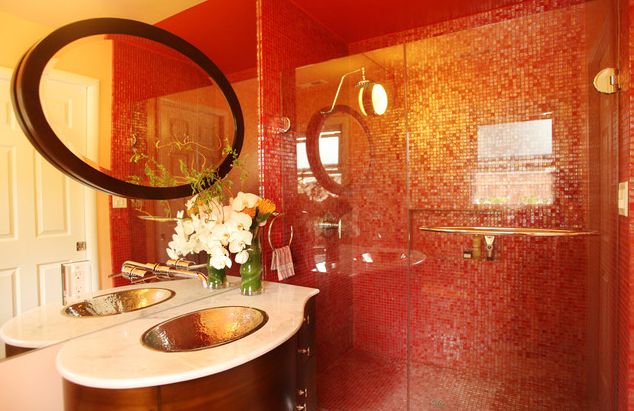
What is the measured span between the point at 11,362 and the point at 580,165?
2580 millimetres

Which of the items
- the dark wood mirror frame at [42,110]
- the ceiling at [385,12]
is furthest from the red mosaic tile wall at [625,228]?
the dark wood mirror frame at [42,110]

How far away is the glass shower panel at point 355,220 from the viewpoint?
220 centimetres

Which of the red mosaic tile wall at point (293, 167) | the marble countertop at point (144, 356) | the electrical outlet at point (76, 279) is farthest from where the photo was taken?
the red mosaic tile wall at point (293, 167)

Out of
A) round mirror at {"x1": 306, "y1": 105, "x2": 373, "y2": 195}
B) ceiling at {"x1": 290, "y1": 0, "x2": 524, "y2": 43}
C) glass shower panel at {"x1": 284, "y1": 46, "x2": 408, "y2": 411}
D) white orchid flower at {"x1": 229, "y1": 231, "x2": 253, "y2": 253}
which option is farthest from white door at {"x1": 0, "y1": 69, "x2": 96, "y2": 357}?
ceiling at {"x1": 290, "y1": 0, "x2": 524, "y2": 43}

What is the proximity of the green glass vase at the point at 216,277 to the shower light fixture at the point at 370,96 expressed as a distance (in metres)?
1.46

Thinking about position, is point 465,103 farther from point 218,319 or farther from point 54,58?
point 54,58

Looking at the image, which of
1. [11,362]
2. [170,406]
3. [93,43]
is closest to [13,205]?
[11,362]

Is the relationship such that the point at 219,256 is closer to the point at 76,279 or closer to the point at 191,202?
the point at 191,202

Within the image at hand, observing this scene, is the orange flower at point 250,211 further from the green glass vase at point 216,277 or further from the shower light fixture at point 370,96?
the shower light fixture at point 370,96

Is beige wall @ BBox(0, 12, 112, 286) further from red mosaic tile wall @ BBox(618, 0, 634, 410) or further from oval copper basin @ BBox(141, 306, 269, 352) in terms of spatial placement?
red mosaic tile wall @ BBox(618, 0, 634, 410)

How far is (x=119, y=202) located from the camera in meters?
1.26

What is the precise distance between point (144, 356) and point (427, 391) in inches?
68.8

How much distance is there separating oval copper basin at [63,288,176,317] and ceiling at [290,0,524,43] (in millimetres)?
1761

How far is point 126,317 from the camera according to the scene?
48.6 inches
